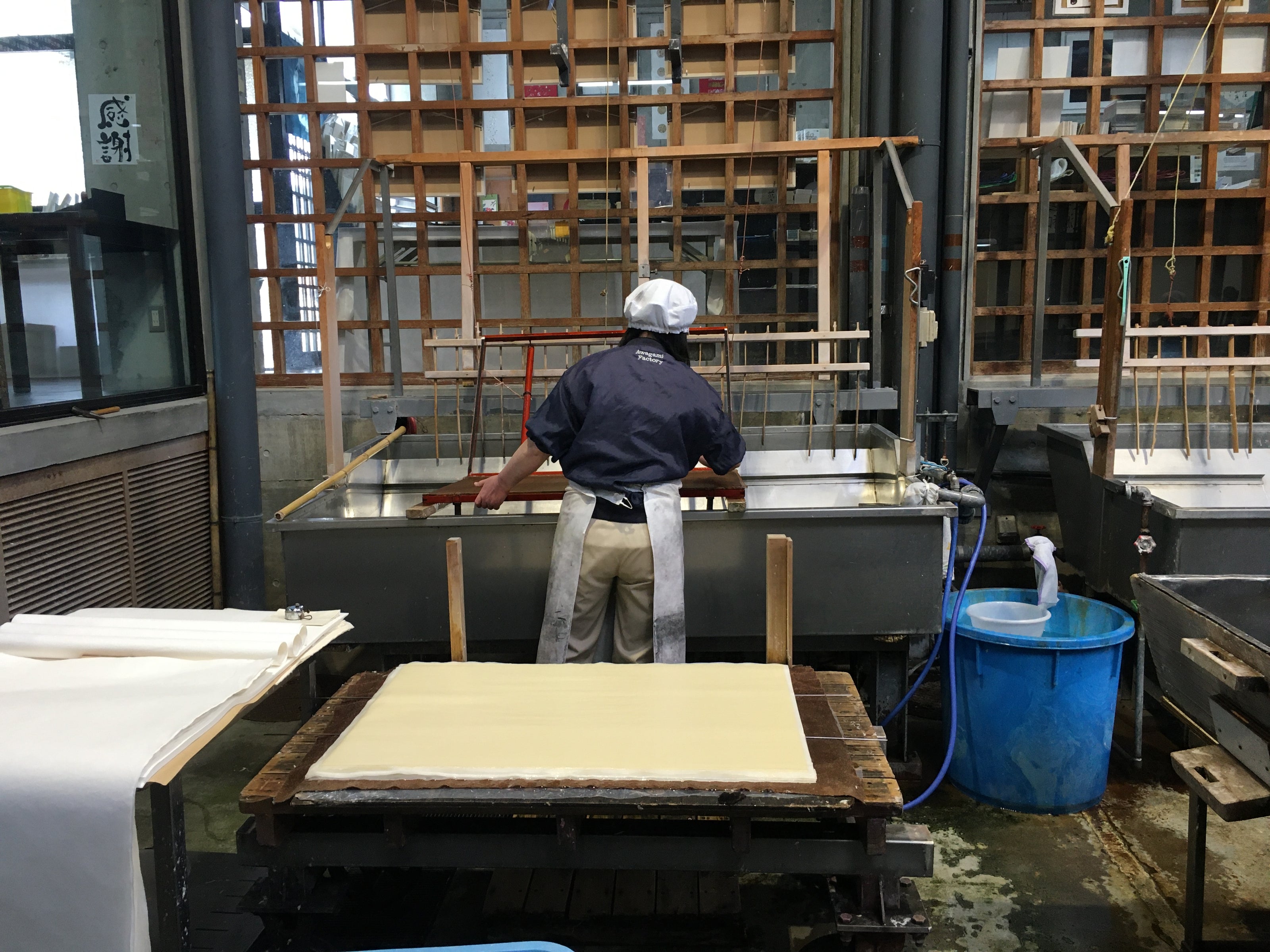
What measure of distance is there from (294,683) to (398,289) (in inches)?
77.3

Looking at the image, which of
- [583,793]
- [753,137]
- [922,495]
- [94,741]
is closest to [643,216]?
[753,137]

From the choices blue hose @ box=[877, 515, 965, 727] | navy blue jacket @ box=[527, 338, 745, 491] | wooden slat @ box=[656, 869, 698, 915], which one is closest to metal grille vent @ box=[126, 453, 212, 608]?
navy blue jacket @ box=[527, 338, 745, 491]

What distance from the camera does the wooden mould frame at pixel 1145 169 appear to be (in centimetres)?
432

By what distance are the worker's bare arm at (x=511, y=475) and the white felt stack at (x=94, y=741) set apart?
1.08 meters

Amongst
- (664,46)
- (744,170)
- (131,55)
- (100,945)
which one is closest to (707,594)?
(100,945)

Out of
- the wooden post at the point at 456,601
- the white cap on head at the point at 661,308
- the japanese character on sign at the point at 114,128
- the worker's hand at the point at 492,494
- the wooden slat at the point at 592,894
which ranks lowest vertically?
the wooden slat at the point at 592,894

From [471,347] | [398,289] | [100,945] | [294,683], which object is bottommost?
[294,683]

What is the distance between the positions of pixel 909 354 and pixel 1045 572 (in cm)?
88

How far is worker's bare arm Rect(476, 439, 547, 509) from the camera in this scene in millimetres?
2857

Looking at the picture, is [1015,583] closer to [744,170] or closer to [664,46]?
[744,170]

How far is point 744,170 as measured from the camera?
4.55 metres

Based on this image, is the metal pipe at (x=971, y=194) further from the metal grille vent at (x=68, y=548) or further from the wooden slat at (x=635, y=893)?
the metal grille vent at (x=68, y=548)

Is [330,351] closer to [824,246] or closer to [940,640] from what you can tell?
[824,246]

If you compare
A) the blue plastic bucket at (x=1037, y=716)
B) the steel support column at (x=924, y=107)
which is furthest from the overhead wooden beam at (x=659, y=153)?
the blue plastic bucket at (x=1037, y=716)
